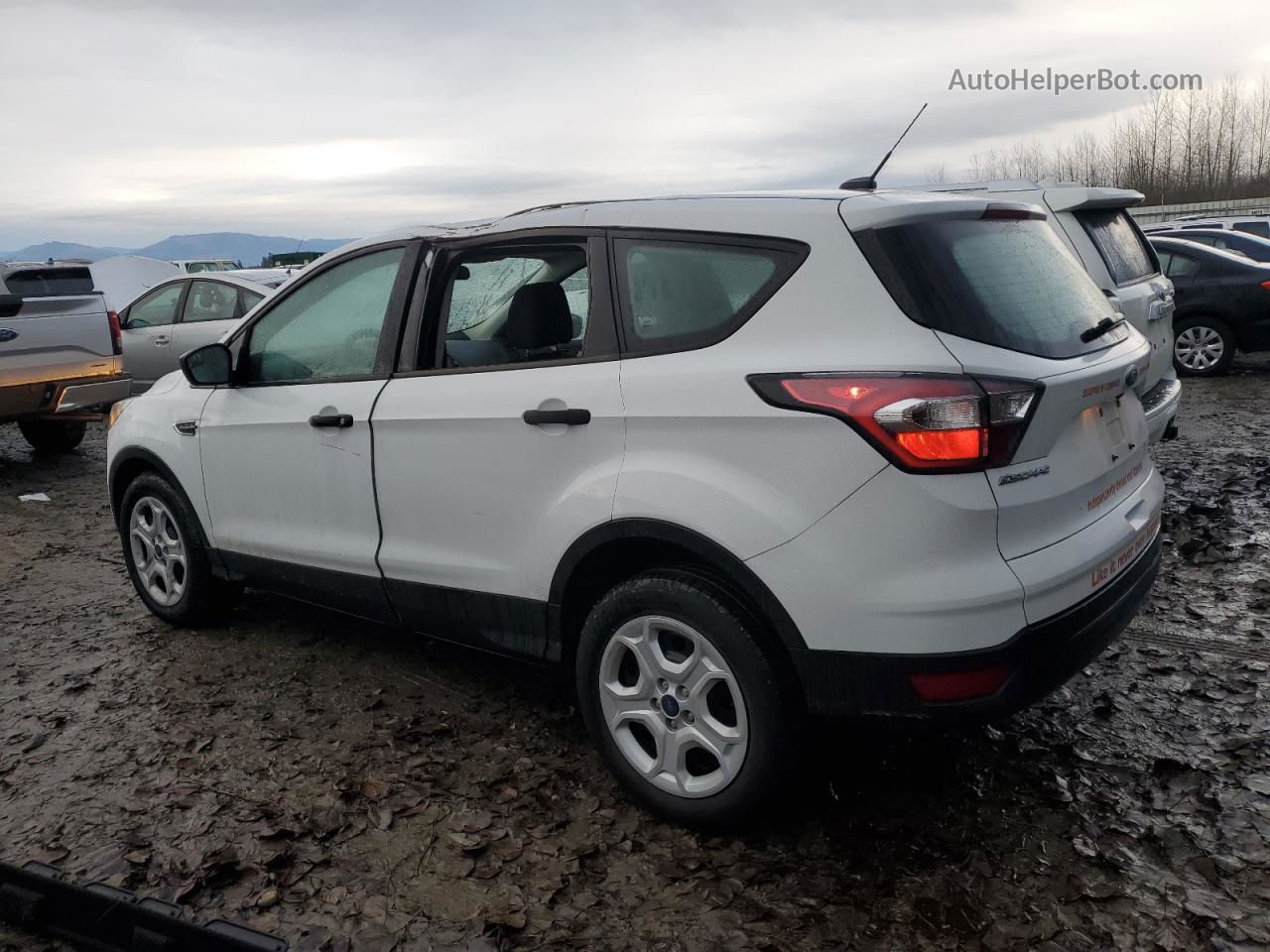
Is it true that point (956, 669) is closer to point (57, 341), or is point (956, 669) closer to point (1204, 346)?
point (57, 341)

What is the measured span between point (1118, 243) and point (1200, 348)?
589 centimetres

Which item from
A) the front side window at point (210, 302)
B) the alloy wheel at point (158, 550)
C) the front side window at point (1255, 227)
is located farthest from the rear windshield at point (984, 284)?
the front side window at point (1255, 227)

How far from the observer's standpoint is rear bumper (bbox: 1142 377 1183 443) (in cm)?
574

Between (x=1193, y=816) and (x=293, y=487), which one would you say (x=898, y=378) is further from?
(x=293, y=487)

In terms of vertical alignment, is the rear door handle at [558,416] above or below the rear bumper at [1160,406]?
above

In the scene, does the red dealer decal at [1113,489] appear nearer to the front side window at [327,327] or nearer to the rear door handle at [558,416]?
the rear door handle at [558,416]

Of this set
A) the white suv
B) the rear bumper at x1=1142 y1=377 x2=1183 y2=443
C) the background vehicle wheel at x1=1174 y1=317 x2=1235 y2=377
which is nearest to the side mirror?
the white suv

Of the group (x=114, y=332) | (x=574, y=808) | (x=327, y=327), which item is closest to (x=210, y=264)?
(x=114, y=332)

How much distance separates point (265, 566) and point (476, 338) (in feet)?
4.68

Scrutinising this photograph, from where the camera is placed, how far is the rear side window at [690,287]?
9.48ft

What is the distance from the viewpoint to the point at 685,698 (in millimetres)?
2998

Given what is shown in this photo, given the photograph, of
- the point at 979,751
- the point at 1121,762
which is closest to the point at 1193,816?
the point at 1121,762

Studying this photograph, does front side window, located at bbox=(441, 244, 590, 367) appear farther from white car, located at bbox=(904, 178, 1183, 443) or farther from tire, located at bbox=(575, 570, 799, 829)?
white car, located at bbox=(904, 178, 1183, 443)

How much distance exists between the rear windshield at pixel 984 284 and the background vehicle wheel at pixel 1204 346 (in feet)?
31.3
